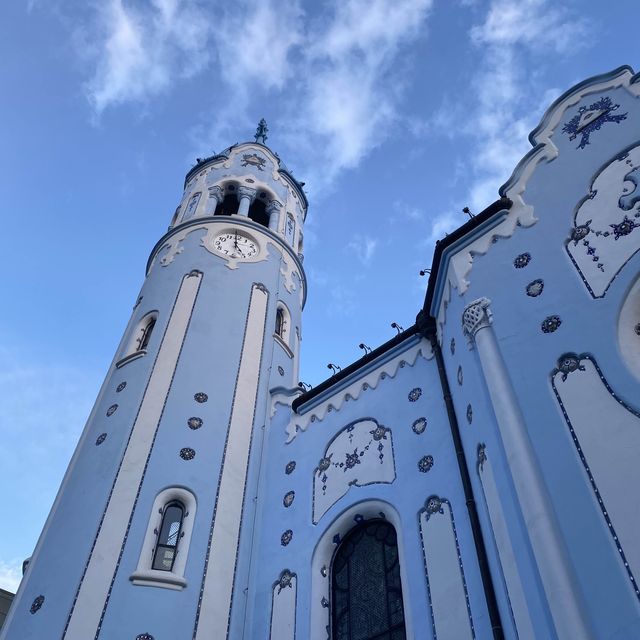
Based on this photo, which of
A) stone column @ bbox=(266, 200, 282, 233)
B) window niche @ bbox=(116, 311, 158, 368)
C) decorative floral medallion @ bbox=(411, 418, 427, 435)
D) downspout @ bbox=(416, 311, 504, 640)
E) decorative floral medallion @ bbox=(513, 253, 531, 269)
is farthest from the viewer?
stone column @ bbox=(266, 200, 282, 233)

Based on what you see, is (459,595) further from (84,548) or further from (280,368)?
(280,368)

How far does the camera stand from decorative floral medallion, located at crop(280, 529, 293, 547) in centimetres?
1030

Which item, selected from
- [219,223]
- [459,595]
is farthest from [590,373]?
[219,223]

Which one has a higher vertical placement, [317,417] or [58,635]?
[317,417]

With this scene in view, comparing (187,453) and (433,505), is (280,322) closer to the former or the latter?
(187,453)

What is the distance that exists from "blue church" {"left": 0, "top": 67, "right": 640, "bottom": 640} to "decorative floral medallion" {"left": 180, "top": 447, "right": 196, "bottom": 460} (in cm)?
3

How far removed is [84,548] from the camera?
948 centimetres

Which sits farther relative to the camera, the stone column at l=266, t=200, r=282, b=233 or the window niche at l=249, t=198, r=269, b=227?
the window niche at l=249, t=198, r=269, b=227

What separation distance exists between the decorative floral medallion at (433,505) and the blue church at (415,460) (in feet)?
0.08

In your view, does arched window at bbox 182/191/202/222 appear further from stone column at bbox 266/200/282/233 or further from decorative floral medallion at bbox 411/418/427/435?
decorative floral medallion at bbox 411/418/427/435

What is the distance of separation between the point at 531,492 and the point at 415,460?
311 centimetres

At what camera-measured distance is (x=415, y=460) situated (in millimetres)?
9273

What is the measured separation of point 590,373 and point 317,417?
19.9 ft

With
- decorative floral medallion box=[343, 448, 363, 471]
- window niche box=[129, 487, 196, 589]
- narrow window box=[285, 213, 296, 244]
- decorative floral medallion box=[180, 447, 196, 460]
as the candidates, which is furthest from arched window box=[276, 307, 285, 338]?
window niche box=[129, 487, 196, 589]
